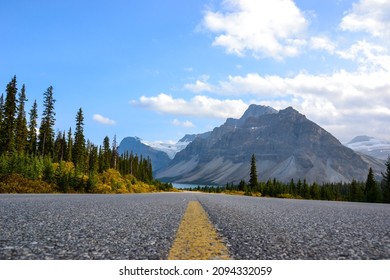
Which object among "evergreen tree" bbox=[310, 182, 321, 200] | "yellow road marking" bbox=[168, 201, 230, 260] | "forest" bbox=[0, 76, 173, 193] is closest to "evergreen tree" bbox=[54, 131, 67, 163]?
"forest" bbox=[0, 76, 173, 193]

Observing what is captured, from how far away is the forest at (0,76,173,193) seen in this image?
35656mm

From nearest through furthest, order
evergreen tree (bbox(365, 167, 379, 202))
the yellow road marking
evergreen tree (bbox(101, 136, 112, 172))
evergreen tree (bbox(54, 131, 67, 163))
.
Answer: the yellow road marking → evergreen tree (bbox(365, 167, 379, 202)) → evergreen tree (bbox(54, 131, 67, 163)) → evergreen tree (bbox(101, 136, 112, 172))

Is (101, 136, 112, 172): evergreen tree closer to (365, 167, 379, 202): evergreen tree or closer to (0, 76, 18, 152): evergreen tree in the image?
(0, 76, 18, 152): evergreen tree

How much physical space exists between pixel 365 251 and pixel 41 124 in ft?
268

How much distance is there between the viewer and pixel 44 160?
55.5 metres

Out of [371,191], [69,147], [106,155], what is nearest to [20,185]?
[69,147]

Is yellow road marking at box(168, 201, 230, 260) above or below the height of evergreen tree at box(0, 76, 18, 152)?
below

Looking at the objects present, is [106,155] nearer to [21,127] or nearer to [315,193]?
[21,127]

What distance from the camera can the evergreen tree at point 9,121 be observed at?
62031 mm

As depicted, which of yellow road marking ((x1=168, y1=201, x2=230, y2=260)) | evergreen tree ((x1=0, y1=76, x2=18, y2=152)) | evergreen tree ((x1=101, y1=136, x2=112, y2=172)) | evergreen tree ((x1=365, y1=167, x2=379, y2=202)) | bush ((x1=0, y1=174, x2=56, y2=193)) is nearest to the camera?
yellow road marking ((x1=168, y1=201, x2=230, y2=260))

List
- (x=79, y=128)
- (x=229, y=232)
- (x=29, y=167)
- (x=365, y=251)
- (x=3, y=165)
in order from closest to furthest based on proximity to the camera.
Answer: (x=365, y=251), (x=229, y=232), (x=3, y=165), (x=29, y=167), (x=79, y=128)
